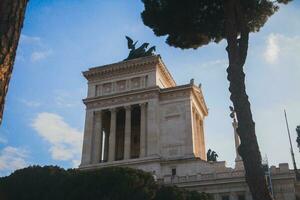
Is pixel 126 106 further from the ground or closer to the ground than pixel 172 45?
further from the ground

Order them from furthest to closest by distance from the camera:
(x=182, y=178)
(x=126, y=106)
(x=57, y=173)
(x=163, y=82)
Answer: (x=163, y=82) < (x=126, y=106) < (x=182, y=178) < (x=57, y=173)

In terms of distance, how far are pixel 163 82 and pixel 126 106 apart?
20.9 ft

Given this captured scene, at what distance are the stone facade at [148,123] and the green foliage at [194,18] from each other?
18072 mm

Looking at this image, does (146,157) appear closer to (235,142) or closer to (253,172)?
(235,142)

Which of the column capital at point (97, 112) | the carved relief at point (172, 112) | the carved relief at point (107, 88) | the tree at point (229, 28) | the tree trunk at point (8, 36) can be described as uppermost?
the carved relief at point (107, 88)

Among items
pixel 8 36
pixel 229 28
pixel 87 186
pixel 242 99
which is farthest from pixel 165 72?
pixel 8 36

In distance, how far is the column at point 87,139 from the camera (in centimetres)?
4359

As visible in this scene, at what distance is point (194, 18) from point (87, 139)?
29.6 meters

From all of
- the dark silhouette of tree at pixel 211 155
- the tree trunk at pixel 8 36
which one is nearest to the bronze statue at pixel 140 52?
the dark silhouette of tree at pixel 211 155

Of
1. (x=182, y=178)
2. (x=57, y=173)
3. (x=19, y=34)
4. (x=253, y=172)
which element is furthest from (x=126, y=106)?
(x=19, y=34)

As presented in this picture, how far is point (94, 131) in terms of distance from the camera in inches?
1784

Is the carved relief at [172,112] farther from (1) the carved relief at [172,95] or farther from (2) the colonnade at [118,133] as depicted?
(2) the colonnade at [118,133]

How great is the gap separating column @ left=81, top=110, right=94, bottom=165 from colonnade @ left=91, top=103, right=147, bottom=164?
0.33m

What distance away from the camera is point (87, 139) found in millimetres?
44812
